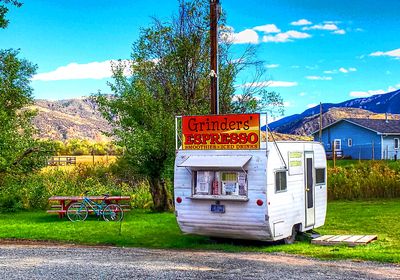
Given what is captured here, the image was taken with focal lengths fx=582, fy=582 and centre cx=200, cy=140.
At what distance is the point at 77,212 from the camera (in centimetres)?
2086

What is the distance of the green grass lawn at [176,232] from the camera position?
1410 centimetres

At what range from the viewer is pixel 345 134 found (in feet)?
196

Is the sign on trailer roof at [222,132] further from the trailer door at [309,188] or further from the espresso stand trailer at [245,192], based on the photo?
the trailer door at [309,188]

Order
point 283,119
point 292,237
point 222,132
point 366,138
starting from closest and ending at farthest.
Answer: point 222,132 < point 292,237 < point 366,138 < point 283,119

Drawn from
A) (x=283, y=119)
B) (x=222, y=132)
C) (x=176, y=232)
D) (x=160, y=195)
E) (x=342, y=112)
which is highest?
(x=342, y=112)

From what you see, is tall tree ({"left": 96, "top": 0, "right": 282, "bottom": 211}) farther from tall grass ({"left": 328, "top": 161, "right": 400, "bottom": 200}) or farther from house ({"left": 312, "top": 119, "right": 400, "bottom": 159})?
house ({"left": 312, "top": 119, "right": 400, "bottom": 159})

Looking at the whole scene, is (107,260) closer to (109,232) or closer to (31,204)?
(109,232)

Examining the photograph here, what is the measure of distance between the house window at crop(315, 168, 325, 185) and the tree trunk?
773cm

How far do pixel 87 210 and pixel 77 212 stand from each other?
36 centimetres

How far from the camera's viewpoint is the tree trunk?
75.2 feet

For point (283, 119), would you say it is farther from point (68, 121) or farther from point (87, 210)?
point (87, 210)

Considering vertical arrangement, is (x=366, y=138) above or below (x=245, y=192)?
above

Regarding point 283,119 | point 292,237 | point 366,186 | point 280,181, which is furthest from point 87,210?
point 283,119

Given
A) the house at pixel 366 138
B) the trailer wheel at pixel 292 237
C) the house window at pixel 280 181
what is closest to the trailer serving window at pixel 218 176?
the house window at pixel 280 181
